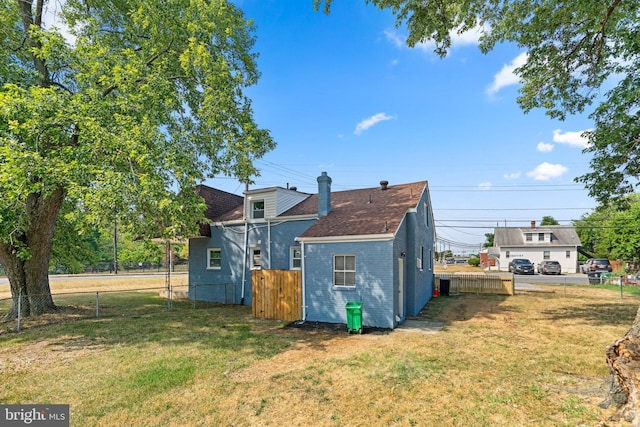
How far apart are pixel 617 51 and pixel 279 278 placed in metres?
13.8

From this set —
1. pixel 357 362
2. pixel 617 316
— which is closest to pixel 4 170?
pixel 357 362

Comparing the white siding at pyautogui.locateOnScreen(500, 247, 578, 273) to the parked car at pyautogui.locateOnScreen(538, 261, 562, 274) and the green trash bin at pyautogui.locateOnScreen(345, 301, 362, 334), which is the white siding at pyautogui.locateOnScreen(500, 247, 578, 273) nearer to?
the parked car at pyautogui.locateOnScreen(538, 261, 562, 274)

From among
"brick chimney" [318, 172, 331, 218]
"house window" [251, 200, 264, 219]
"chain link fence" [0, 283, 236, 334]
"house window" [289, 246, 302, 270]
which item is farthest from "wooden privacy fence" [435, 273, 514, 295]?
"chain link fence" [0, 283, 236, 334]

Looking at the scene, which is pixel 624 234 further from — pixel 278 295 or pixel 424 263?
pixel 278 295

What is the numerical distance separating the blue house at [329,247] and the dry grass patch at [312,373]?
153cm

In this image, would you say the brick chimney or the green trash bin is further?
the brick chimney

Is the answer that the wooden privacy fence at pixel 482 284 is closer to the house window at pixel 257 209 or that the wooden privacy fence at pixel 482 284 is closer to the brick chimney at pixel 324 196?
the brick chimney at pixel 324 196

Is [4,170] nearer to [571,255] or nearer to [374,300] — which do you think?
[374,300]

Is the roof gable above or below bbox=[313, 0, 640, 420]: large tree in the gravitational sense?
below

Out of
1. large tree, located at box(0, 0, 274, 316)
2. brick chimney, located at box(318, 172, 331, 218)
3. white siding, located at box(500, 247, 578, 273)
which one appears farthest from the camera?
white siding, located at box(500, 247, 578, 273)

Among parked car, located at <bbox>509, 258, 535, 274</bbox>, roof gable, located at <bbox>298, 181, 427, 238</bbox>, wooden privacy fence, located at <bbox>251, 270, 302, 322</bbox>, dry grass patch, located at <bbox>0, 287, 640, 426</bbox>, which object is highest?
roof gable, located at <bbox>298, 181, 427, 238</bbox>

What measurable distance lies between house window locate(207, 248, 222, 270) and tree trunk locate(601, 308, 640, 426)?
1584 centimetres

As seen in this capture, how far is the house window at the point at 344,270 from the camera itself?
37.7 feet

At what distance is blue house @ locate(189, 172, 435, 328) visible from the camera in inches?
437
